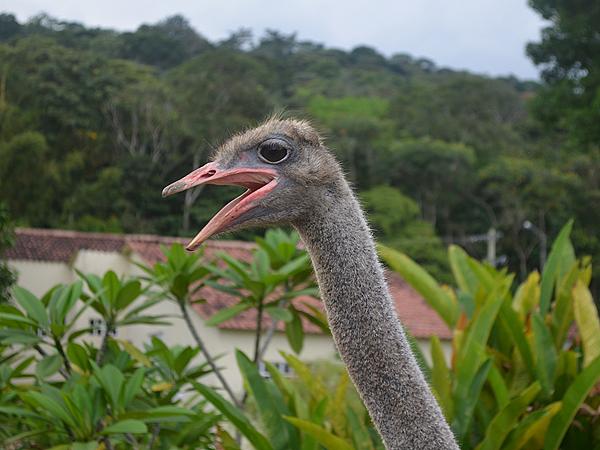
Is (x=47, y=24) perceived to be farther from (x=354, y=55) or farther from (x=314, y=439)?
(x=354, y=55)

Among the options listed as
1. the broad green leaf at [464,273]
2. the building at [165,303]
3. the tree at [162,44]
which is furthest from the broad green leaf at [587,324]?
the tree at [162,44]

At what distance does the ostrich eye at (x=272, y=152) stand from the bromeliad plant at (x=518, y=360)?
1.51 meters

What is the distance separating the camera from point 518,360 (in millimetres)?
3764

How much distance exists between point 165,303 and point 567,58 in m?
8.00

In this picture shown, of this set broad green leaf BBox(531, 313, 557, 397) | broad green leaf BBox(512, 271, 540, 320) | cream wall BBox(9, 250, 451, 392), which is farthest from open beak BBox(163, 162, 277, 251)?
cream wall BBox(9, 250, 451, 392)

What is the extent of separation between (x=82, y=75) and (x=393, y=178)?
10298mm

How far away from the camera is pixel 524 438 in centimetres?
310

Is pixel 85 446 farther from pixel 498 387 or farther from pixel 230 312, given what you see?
pixel 498 387

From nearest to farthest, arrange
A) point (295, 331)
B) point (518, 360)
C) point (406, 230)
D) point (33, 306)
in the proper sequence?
point (33, 306), point (518, 360), point (295, 331), point (406, 230)

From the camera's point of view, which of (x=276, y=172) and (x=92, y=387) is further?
(x=92, y=387)

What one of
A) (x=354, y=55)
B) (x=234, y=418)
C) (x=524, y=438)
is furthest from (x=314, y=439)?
(x=354, y=55)

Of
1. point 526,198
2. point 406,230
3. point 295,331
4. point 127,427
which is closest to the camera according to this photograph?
point 127,427

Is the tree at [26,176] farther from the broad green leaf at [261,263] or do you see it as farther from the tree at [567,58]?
the broad green leaf at [261,263]

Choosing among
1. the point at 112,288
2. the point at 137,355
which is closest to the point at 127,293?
the point at 112,288
